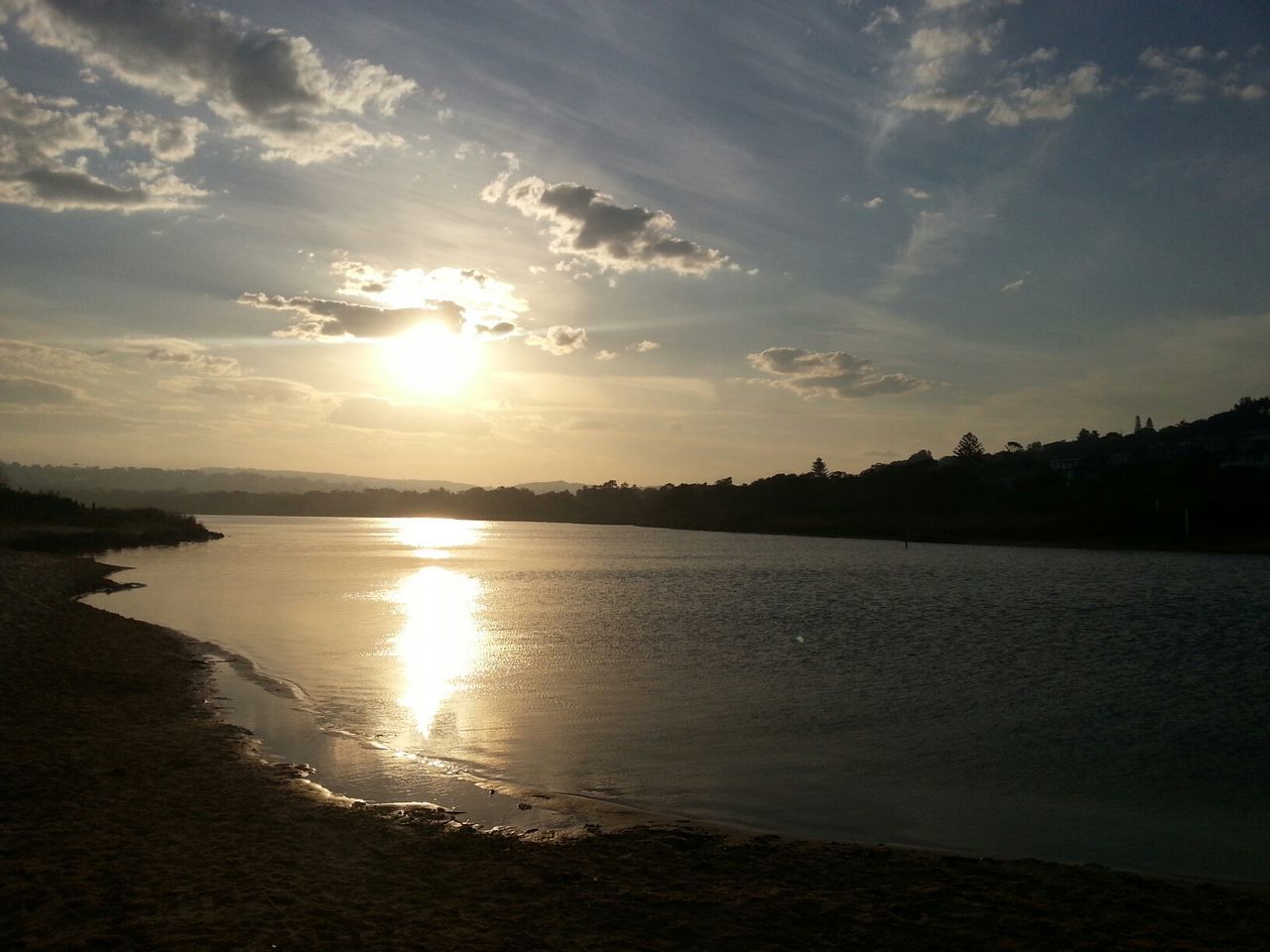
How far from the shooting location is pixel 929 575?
54.8 m

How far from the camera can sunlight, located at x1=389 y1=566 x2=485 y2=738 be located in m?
18.4

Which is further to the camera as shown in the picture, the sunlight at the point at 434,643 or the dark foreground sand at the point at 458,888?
the sunlight at the point at 434,643

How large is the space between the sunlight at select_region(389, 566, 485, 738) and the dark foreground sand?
588cm

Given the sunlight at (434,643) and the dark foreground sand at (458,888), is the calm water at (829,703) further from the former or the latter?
the dark foreground sand at (458,888)

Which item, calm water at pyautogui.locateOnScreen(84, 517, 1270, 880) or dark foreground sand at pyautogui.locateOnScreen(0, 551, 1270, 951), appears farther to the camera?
calm water at pyautogui.locateOnScreen(84, 517, 1270, 880)

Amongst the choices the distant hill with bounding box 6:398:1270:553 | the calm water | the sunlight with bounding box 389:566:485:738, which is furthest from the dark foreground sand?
the distant hill with bounding box 6:398:1270:553

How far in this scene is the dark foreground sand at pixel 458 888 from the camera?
682 cm

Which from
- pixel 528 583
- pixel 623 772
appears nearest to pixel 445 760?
pixel 623 772

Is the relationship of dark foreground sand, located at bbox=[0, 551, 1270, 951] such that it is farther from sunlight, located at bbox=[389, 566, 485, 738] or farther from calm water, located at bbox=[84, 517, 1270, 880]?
sunlight, located at bbox=[389, 566, 485, 738]

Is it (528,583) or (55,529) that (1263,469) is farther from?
(55,529)

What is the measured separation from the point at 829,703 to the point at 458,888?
36.7 feet

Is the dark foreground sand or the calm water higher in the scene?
the dark foreground sand

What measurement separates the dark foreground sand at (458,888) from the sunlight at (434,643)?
5882 mm

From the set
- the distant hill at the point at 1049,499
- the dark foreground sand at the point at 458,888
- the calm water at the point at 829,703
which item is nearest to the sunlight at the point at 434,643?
the calm water at the point at 829,703
